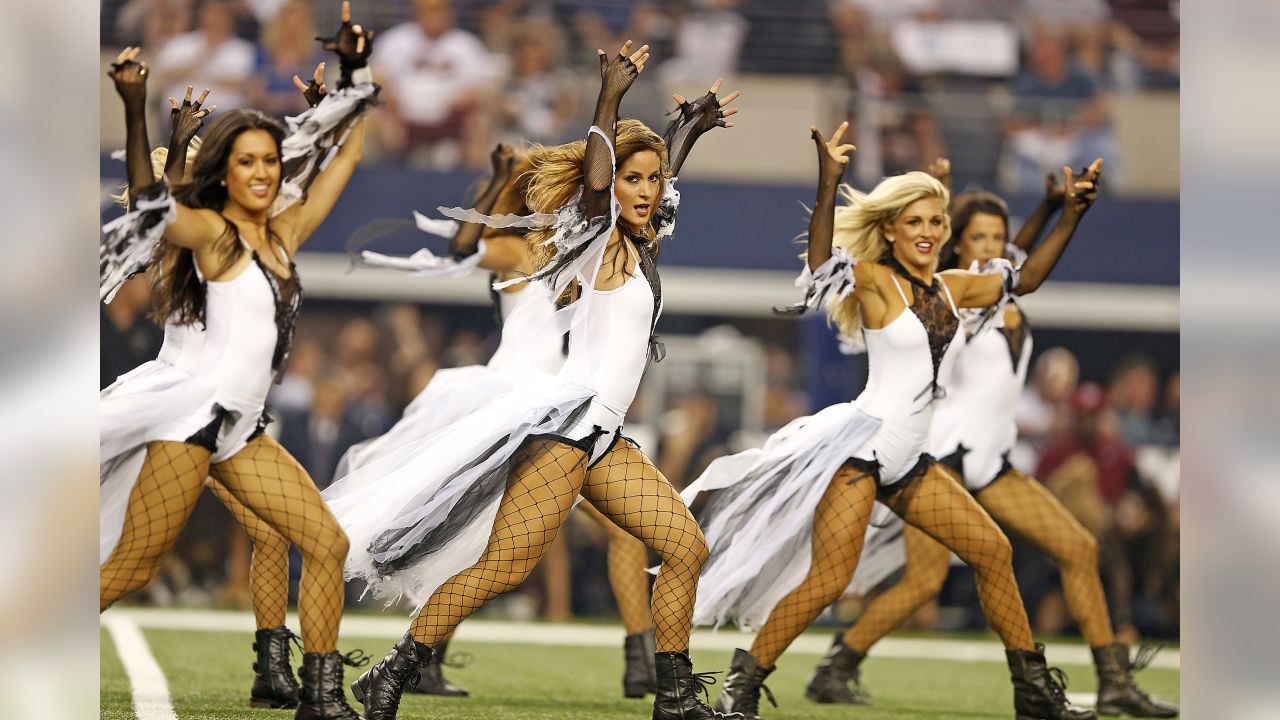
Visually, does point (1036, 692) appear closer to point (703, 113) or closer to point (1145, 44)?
point (703, 113)

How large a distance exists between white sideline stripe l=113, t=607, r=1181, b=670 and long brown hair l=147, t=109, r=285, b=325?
4.44m

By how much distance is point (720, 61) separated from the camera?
13.0 meters

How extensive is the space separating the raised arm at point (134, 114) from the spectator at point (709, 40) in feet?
29.2

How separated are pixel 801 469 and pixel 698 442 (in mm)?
5884

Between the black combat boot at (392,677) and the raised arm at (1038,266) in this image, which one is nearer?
the black combat boot at (392,677)

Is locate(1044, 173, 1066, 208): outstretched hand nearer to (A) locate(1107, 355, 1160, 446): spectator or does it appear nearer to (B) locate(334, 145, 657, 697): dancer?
(B) locate(334, 145, 657, 697): dancer

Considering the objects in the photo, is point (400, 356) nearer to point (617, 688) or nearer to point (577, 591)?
point (577, 591)

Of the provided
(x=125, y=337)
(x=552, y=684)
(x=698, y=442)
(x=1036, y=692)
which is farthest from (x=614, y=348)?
(x=698, y=442)

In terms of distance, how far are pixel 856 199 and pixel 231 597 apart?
6436mm

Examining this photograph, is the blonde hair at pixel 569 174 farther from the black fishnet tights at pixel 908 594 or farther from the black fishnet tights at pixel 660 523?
the black fishnet tights at pixel 908 594

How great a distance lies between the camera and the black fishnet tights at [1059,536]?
6328mm

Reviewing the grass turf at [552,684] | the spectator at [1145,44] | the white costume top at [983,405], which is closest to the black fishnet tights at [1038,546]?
the white costume top at [983,405]

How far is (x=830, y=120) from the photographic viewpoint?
12.2m

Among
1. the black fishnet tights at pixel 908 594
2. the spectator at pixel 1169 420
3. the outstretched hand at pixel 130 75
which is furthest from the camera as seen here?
the spectator at pixel 1169 420
